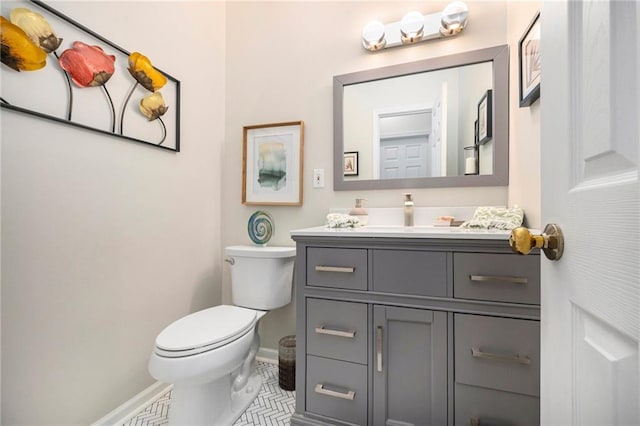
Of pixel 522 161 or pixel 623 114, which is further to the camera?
pixel 522 161

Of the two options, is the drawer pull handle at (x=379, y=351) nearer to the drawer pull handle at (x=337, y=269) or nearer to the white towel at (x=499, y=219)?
the drawer pull handle at (x=337, y=269)

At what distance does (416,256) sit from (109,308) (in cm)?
138

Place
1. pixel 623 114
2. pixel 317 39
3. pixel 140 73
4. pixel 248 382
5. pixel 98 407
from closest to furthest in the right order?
pixel 623 114 → pixel 98 407 → pixel 140 73 → pixel 248 382 → pixel 317 39

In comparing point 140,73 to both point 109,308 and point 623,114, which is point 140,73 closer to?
point 109,308

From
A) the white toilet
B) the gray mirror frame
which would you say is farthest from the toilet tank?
the gray mirror frame

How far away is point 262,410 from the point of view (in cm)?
141

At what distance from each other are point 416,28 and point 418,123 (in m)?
0.50

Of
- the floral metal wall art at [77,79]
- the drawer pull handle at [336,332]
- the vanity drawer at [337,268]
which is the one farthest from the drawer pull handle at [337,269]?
the floral metal wall art at [77,79]

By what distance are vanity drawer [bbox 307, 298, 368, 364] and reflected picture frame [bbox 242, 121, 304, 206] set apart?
0.77 meters

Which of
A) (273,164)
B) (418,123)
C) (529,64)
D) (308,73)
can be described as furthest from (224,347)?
(529,64)

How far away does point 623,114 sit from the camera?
31 cm

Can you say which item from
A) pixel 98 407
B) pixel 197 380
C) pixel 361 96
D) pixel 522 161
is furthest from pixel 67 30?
pixel 522 161

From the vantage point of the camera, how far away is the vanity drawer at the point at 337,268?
1154mm

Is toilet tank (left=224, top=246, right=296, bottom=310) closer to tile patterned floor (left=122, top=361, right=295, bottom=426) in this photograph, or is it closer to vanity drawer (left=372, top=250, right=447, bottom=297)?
tile patterned floor (left=122, top=361, right=295, bottom=426)
